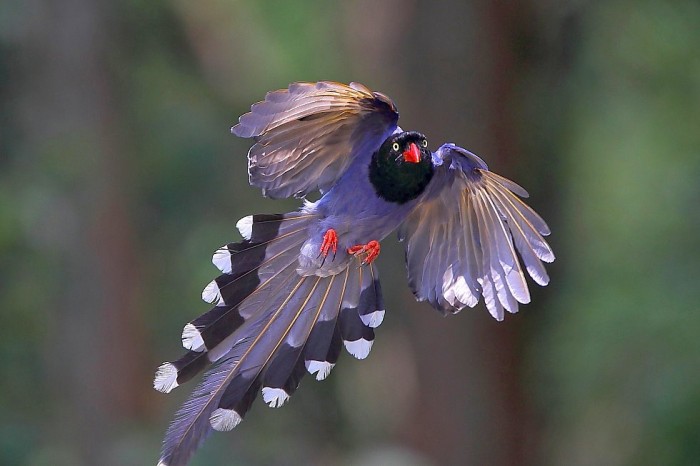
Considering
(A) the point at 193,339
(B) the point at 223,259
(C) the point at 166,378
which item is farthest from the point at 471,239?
Answer: (C) the point at 166,378

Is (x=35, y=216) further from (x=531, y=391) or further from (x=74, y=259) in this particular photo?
(x=531, y=391)

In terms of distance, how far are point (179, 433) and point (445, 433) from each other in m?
3.65

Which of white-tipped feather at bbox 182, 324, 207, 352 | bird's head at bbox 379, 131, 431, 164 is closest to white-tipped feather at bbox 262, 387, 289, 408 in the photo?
white-tipped feather at bbox 182, 324, 207, 352

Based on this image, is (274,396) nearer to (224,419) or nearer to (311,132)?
(224,419)

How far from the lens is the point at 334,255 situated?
3.10 meters

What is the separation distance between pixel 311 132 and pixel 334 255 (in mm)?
402

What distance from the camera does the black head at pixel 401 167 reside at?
2943 millimetres

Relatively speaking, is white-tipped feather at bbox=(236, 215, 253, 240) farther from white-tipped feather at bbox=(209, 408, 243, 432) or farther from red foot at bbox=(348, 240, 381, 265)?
white-tipped feather at bbox=(209, 408, 243, 432)

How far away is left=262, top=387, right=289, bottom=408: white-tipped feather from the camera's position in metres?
2.99

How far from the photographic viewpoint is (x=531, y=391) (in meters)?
6.65

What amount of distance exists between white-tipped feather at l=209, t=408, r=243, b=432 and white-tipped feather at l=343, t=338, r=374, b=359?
411 millimetres

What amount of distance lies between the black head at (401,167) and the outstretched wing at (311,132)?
2.1 inches

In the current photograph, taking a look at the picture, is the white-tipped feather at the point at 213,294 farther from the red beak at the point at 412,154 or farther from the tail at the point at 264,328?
the red beak at the point at 412,154

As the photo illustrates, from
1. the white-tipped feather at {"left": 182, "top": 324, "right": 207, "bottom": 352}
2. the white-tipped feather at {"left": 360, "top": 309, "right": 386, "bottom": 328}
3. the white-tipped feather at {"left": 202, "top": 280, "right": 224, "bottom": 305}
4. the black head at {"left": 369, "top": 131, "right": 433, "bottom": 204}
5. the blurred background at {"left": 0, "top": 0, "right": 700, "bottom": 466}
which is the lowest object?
the blurred background at {"left": 0, "top": 0, "right": 700, "bottom": 466}
